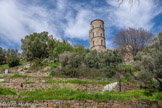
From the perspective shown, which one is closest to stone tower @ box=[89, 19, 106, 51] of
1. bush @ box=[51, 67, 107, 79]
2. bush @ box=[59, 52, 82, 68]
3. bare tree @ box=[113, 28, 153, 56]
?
bare tree @ box=[113, 28, 153, 56]

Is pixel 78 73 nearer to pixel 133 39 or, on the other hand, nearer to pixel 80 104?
pixel 80 104

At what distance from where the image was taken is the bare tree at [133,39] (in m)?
25.2

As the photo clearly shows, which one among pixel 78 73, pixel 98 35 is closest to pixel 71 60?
pixel 78 73

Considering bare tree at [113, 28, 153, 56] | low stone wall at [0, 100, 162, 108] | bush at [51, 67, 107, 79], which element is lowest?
low stone wall at [0, 100, 162, 108]

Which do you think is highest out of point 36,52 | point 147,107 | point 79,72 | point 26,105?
point 36,52

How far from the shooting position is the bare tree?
25.2 metres

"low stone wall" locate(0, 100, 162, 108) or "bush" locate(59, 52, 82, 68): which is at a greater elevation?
"bush" locate(59, 52, 82, 68)

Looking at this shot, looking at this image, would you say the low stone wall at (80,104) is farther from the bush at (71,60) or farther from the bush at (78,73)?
the bush at (71,60)

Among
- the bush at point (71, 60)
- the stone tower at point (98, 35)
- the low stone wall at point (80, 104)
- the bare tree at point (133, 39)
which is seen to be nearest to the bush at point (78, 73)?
the bush at point (71, 60)

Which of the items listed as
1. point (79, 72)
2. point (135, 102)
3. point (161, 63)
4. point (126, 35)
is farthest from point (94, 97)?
point (126, 35)

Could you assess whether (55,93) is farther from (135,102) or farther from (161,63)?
(161,63)

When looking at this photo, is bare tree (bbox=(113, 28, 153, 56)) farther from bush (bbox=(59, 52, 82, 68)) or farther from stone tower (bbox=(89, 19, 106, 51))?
bush (bbox=(59, 52, 82, 68))

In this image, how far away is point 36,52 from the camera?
3034 centimetres

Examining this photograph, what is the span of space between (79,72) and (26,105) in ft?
32.7
